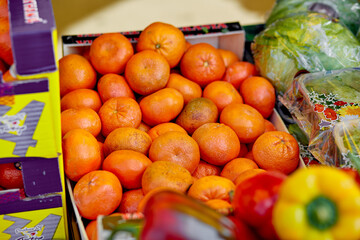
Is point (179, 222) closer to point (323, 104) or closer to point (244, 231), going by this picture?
point (244, 231)

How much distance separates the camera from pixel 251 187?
34.1 inches

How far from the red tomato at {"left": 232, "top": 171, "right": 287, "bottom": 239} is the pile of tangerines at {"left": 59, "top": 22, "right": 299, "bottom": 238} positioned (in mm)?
257

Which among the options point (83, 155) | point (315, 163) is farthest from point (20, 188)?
point (315, 163)

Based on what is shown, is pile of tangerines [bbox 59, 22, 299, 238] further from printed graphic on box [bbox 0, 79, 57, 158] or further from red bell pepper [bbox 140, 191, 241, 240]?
red bell pepper [bbox 140, 191, 241, 240]

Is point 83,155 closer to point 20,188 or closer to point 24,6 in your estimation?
point 20,188

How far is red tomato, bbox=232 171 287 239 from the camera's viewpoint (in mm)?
819

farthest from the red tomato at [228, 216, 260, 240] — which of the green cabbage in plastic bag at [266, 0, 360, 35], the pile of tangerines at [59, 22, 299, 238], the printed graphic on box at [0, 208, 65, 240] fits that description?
the green cabbage in plastic bag at [266, 0, 360, 35]

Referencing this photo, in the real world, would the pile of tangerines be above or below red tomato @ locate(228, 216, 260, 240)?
below

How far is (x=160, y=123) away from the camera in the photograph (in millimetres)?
1645

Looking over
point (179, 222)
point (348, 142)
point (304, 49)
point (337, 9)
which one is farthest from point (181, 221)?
point (337, 9)

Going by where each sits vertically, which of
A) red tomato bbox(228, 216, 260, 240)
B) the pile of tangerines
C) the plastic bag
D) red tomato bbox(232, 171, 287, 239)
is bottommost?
the pile of tangerines

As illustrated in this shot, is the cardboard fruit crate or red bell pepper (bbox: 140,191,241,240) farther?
the cardboard fruit crate

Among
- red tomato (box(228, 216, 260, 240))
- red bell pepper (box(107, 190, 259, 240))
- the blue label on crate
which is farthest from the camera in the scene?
the blue label on crate

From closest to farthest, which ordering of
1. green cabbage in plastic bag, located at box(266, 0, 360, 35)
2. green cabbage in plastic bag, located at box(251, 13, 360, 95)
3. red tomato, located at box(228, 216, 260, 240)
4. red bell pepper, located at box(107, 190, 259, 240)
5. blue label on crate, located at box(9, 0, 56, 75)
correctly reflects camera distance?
red bell pepper, located at box(107, 190, 259, 240)
red tomato, located at box(228, 216, 260, 240)
blue label on crate, located at box(9, 0, 56, 75)
green cabbage in plastic bag, located at box(251, 13, 360, 95)
green cabbage in plastic bag, located at box(266, 0, 360, 35)
